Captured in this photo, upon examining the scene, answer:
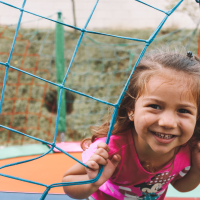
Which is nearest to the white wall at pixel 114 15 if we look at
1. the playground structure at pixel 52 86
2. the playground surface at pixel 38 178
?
the playground structure at pixel 52 86

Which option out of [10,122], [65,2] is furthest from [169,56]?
[65,2]

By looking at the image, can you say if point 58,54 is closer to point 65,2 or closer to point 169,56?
point 169,56

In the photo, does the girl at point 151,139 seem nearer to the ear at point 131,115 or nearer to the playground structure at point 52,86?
the ear at point 131,115

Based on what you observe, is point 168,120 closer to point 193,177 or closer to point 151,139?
point 151,139

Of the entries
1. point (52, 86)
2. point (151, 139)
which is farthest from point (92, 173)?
point (52, 86)

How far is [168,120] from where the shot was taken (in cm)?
49

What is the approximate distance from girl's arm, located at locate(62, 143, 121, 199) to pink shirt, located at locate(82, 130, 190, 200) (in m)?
0.04

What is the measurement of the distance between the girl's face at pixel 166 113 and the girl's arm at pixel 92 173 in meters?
0.10

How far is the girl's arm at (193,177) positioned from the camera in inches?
27.5

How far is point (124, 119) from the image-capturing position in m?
0.68

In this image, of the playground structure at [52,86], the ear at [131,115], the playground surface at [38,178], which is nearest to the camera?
the ear at [131,115]

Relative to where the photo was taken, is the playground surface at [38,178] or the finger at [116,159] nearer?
the finger at [116,159]

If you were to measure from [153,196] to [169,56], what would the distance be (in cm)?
43

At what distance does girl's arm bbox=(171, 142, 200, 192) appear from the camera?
0.70 m
